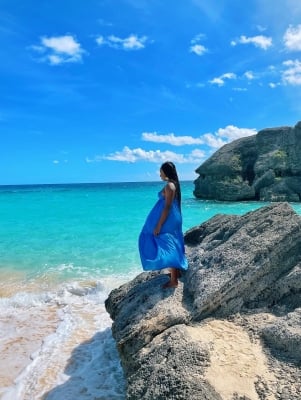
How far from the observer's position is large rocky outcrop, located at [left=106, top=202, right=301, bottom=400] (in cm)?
379

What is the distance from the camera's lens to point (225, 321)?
4867mm

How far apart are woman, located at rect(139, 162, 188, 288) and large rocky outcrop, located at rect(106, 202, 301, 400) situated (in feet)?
1.02

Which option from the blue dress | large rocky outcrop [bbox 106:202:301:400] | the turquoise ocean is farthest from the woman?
the turquoise ocean

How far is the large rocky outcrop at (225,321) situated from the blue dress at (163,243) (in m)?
0.32

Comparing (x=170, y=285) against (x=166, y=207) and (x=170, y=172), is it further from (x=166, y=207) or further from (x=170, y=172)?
(x=170, y=172)

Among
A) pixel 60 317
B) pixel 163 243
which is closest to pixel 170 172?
pixel 163 243

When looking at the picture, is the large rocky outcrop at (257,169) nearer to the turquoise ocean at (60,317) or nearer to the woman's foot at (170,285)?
the turquoise ocean at (60,317)

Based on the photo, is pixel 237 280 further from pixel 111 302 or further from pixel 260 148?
pixel 260 148

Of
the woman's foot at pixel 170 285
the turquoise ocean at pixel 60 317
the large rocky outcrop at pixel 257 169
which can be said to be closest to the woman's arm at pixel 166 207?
the woman's foot at pixel 170 285

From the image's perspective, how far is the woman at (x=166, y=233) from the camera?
18.9 ft

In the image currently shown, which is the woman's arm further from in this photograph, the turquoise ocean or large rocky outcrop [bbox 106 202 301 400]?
the turquoise ocean

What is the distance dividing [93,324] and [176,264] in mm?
3251

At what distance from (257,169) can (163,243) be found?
→ 43830 mm

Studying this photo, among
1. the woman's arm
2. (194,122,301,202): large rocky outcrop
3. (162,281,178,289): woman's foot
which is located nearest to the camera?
(162,281,178,289): woman's foot
